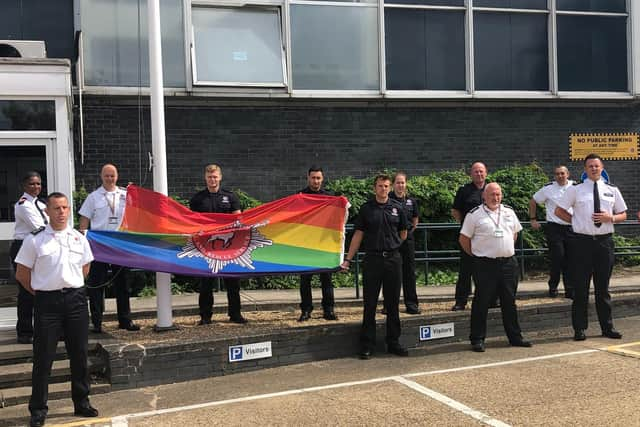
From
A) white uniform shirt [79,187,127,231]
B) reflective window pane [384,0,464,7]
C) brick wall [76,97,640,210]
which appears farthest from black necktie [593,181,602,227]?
reflective window pane [384,0,464,7]

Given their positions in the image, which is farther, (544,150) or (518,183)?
(544,150)

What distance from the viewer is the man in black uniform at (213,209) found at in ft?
26.4

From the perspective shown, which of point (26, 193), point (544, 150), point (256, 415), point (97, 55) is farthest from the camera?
point (544, 150)

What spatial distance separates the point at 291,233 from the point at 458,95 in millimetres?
7031

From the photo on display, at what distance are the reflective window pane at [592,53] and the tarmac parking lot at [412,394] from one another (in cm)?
846

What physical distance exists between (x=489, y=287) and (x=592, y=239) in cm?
149

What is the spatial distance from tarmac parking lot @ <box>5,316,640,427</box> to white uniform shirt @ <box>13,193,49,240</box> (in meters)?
1.93

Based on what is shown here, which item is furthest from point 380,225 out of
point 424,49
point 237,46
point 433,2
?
point 433,2

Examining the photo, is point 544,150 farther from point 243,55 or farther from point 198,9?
point 198,9

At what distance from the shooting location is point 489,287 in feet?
25.5

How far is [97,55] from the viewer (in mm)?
12148

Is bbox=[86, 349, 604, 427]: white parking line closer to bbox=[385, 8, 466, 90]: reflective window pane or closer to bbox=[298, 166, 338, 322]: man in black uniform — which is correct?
bbox=[298, 166, 338, 322]: man in black uniform

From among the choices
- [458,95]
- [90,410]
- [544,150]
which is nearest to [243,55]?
[458,95]

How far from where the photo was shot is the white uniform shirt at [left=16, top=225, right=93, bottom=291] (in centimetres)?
561
